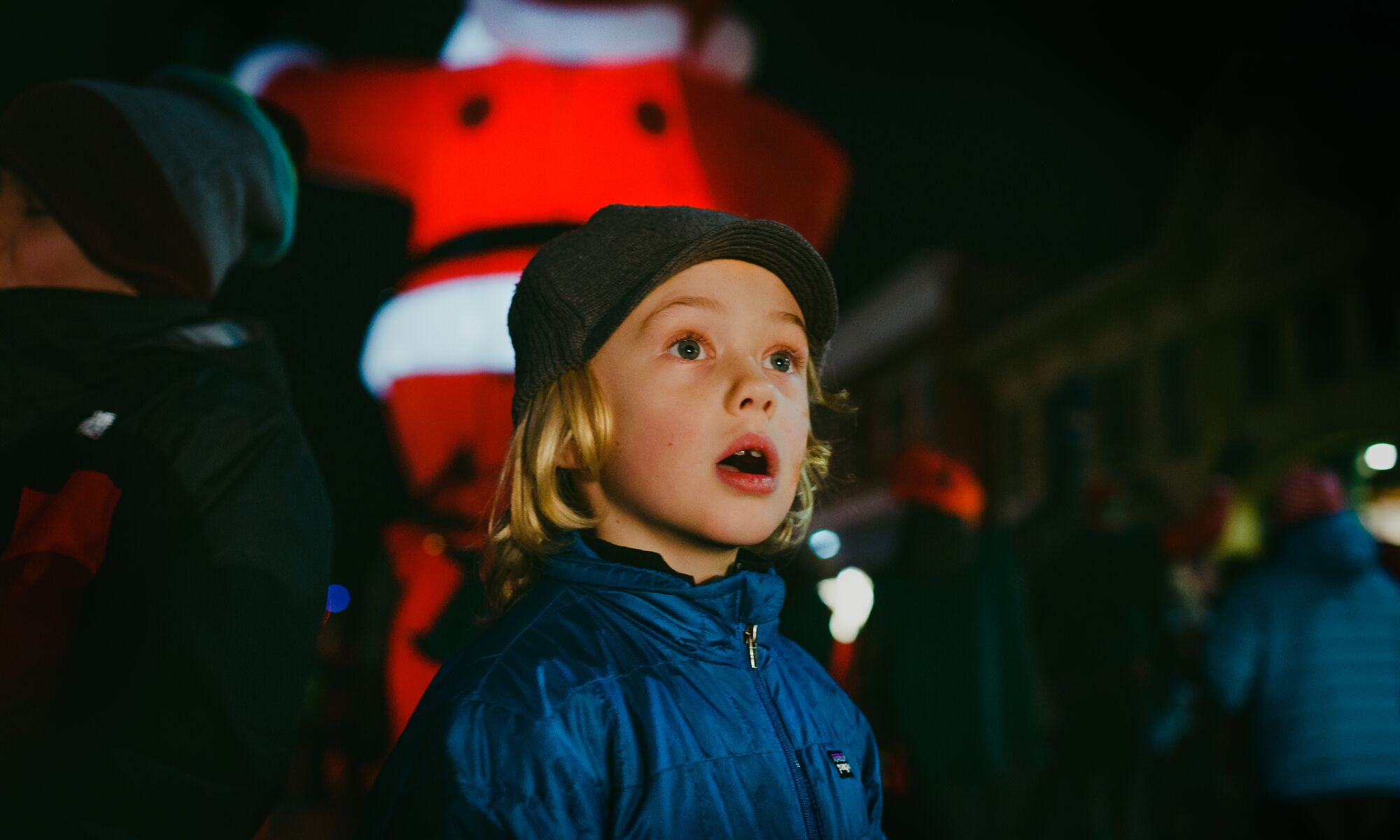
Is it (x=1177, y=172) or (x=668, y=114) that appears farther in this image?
(x=1177, y=172)

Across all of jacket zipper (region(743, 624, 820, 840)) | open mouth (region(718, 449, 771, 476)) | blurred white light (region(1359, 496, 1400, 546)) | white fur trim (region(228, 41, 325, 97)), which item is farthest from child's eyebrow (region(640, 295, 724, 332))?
blurred white light (region(1359, 496, 1400, 546))

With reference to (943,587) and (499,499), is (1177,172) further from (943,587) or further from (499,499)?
(499,499)

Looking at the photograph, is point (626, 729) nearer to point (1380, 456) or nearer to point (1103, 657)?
point (1103, 657)

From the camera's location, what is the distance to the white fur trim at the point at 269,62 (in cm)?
364

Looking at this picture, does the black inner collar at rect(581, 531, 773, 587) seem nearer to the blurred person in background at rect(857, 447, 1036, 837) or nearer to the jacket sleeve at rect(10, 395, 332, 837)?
the jacket sleeve at rect(10, 395, 332, 837)

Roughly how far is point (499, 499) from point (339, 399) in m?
2.39

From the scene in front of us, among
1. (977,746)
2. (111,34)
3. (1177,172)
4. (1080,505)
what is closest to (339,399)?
(111,34)

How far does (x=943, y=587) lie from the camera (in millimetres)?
4582

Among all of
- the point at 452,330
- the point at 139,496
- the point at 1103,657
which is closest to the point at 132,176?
the point at 139,496

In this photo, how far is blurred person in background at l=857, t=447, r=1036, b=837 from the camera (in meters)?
4.38

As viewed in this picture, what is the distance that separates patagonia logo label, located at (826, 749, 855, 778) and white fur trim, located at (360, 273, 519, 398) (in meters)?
1.98

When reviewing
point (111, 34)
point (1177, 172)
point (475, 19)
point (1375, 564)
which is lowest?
point (111, 34)

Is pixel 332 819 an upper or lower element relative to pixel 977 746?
lower

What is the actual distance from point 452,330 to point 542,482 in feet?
5.99
